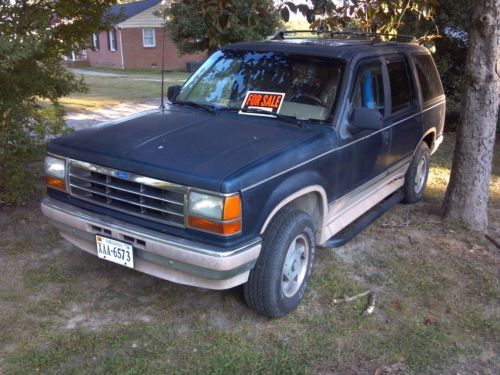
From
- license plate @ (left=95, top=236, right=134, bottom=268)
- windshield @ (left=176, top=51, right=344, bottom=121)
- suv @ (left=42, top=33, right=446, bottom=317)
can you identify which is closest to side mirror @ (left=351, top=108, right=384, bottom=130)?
suv @ (left=42, top=33, right=446, bottom=317)

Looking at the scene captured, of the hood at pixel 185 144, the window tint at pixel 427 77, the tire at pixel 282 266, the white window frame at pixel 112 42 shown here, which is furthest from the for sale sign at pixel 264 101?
the white window frame at pixel 112 42

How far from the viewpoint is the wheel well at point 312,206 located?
365 cm

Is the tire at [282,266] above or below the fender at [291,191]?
below

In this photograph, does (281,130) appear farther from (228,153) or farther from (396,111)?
(396,111)

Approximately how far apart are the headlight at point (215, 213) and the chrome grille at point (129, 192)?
8 cm

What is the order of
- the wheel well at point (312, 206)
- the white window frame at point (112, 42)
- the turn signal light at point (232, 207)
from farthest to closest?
the white window frame at point (112, 42)
the wheel well at point (312, 206)
the turn signal light at point (232, 207)

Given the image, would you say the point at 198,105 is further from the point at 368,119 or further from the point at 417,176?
the point at 417,176

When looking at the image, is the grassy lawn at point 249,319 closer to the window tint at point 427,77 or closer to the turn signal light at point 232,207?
the turn signal light at point 232,207

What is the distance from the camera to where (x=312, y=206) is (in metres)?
3.79

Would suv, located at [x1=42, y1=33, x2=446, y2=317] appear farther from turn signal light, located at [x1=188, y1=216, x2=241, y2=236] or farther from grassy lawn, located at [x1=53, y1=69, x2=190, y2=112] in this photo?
grassy lawn, located at [x1=53, y1=69, x2=190, y2=112]

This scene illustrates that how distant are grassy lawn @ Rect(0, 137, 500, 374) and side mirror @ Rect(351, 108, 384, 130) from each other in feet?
4.22

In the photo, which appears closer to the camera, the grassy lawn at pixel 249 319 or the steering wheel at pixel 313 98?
the grassy lawn at pixel 249 319

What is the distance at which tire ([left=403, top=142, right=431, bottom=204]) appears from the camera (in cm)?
567

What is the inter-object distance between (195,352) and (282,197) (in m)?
A: 1.14
